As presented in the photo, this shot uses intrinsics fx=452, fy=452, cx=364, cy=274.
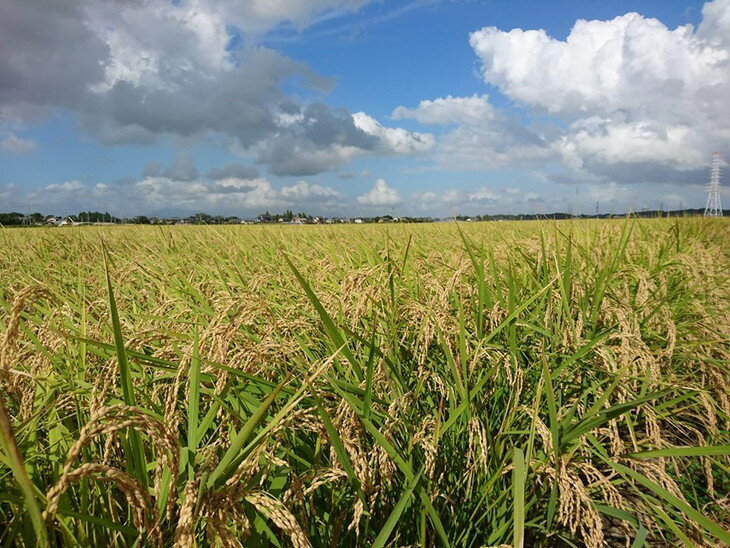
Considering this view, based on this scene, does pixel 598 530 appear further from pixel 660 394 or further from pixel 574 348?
pixel 574 348

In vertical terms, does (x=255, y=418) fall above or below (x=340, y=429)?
above

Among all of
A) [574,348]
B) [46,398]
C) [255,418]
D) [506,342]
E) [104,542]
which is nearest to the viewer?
[255,418]

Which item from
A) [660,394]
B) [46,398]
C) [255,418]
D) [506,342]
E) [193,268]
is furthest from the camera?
[193,268]

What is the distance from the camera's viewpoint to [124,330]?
2.06 meters

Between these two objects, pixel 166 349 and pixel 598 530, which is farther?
pixel 166 349

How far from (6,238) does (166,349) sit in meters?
6.43

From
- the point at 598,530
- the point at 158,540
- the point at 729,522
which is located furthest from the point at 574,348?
the point at 158,540

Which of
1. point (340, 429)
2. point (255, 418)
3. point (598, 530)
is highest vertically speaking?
point (255, 418)

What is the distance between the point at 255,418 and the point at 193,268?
10.1 feet


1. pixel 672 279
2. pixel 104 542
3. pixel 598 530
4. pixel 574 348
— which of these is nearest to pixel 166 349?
pixel 104 542

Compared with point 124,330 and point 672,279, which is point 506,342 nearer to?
point 124,330

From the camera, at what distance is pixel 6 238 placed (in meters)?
6.24

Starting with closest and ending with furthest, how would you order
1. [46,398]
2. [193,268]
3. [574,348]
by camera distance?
[46,398] → [574,348] → [193,268]

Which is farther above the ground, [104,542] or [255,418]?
[255,418]
